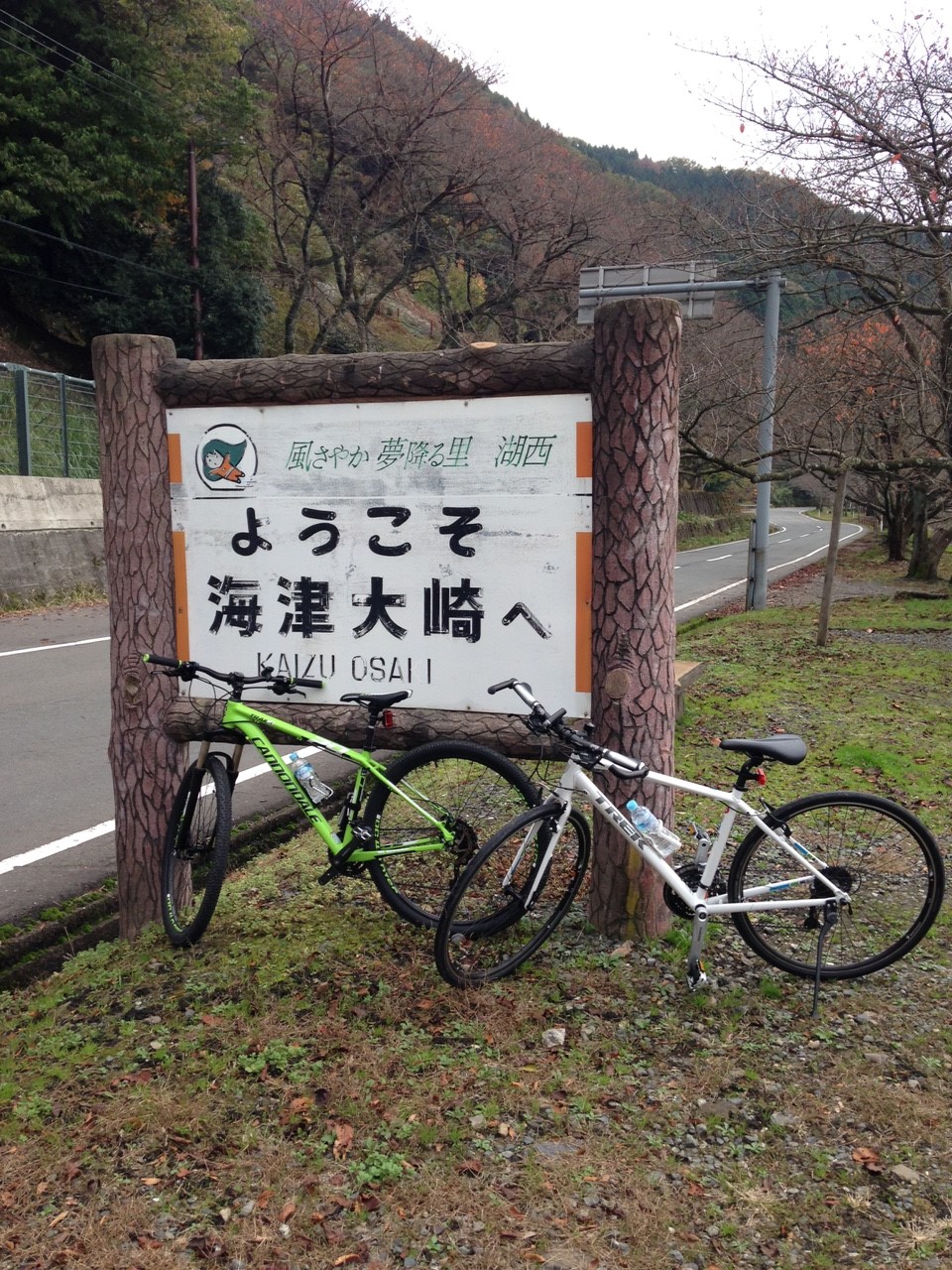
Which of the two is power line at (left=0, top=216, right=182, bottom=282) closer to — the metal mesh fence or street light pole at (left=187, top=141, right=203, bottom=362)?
street light pole at (left=187, top=141, right=203, bottom=362)

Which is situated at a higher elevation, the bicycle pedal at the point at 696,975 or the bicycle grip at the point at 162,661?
the bicycle grip at the point at 162,661

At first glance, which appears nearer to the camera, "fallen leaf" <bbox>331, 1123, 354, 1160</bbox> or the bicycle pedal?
"fallen leaf" <bbox>331, 1123, 354, 1160</bbox>

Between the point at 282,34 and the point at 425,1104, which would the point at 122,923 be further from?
the point at 282,34

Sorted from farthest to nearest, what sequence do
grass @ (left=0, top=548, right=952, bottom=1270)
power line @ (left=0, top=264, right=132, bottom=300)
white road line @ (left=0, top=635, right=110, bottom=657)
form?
power line @ (left=0, top=264, right=132, bottom=300) → white road line @ (left=0, top=635, right=110, bottom=657) → grass @ (left=0, top=548, right=952, bottom=1270)

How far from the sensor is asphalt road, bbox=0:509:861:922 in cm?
496

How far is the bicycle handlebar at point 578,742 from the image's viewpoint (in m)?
3.40

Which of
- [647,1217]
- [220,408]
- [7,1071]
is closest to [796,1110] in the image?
[647,1217]

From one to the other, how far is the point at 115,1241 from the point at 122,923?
188cm

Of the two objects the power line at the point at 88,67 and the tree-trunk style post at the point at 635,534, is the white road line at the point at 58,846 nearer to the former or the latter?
the tree-trunk style post at the point at 635,534

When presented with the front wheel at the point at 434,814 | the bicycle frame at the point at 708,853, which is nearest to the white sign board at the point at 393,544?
the front wheel at the point at 434,814

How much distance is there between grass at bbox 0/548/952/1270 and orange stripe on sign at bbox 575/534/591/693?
1.03 metres

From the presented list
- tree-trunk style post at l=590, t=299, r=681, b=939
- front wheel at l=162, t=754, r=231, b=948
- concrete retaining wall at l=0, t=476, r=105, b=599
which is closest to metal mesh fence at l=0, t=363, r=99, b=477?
concrete retaining wall at l=0, t=476, r=105, b=599

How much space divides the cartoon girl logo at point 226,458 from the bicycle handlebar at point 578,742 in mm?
1342

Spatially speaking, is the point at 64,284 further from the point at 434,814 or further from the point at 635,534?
the point at 635,534
